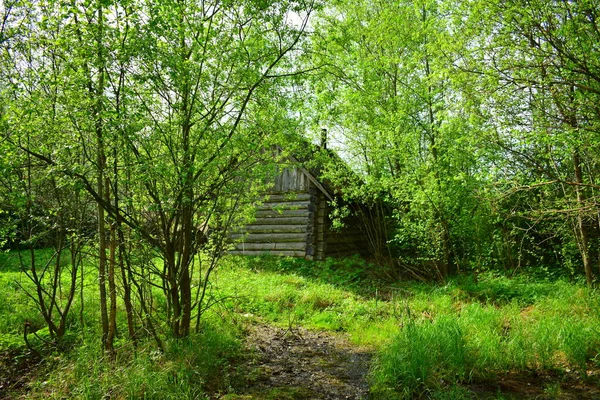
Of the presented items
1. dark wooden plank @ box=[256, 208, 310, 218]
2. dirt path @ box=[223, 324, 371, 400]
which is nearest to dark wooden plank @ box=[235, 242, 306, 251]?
dark wooden plank @ box=[256, 208, 310, 218]

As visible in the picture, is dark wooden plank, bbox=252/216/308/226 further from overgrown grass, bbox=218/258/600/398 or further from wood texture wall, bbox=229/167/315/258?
overgrown grass, bbox=218/258/600/398

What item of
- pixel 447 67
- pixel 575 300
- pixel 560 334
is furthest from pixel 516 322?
pixel 447 67

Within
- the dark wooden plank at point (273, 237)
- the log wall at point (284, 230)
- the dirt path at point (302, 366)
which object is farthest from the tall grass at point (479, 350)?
the dark wooden plank at point (273, 237)

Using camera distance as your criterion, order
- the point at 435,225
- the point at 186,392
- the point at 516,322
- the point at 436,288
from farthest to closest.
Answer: the point at 435,225
the point at 436,288
the point at 516,322
the point at 186,392

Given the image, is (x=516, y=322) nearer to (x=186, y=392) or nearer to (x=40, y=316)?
(x=186, y=392)

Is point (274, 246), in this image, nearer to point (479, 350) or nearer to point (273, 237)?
point (273, 237)

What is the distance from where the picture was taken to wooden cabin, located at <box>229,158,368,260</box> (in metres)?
13.5

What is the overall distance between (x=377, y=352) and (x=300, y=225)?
814cm

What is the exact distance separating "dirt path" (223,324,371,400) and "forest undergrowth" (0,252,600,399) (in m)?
0.12

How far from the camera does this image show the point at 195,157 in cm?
512

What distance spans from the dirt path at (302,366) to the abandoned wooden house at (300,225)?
627 centimetres

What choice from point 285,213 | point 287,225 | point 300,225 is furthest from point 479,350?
point 285,213

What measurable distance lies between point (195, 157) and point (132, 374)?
2.40m

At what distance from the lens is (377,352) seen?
19.2 feet
